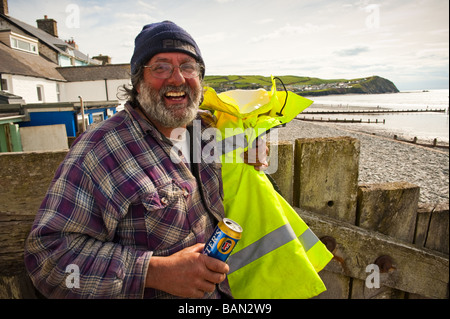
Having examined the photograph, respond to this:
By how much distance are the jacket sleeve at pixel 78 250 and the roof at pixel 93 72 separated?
1459 inches

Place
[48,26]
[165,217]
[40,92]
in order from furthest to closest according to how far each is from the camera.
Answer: [48,26] < [40,92] < [165,217]

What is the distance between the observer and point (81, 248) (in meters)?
1.61

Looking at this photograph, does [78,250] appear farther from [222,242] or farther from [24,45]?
[24,45]

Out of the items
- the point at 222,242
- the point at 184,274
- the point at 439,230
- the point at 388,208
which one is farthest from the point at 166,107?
the point at 439,230

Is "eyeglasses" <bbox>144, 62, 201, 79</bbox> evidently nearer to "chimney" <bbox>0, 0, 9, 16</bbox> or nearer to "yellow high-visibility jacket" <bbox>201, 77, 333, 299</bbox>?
"yellow high-visibility jacket" <bbox>201, 77, 333, 299</bbox>

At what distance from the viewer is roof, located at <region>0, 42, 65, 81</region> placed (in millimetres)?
26361

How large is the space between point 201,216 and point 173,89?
39.8 inches

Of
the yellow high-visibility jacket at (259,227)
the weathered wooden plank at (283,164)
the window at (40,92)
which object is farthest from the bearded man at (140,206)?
the window at (40,92)

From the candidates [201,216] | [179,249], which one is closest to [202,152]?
[201,216]

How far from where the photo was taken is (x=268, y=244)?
6.70 ft

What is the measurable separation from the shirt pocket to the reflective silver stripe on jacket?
470mm

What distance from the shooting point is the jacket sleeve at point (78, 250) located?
156cm

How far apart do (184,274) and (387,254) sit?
6.58 ft
